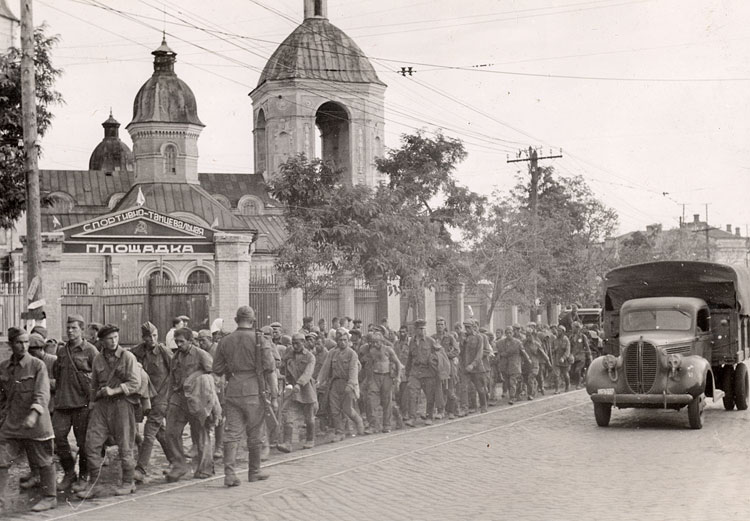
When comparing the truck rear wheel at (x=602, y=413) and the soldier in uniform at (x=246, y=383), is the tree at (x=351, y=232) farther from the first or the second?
the soldier in uniform at (x=246, y=383)

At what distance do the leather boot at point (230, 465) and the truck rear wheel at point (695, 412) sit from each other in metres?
7.56

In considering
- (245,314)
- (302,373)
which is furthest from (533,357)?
(245,314)

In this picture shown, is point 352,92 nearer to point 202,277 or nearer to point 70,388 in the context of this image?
point 202,277

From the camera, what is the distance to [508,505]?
9.81 metres

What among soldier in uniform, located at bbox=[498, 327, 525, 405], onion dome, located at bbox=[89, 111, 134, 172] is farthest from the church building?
soldier in uniform, located at bbox=[498, 327, 525, 405]

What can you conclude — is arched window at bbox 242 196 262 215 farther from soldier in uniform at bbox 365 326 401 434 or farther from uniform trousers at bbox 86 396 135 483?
uniform trousers at bbox 86 396 135 483

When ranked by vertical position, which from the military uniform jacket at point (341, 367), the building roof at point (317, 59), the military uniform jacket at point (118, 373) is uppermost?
the building roof at point (317, 59)

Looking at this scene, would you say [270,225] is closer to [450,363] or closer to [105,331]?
[450,363]

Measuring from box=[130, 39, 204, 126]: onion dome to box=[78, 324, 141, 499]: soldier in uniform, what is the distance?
43685mm

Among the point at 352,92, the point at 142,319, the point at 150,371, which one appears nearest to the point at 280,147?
the point at 352,92

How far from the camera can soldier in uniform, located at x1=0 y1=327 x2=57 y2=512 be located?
10.4 metres

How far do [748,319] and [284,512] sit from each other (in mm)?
12849

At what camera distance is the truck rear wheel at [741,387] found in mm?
18547

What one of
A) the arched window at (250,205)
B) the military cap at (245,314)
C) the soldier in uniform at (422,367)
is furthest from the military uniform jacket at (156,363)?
the arched window at (250,205)
